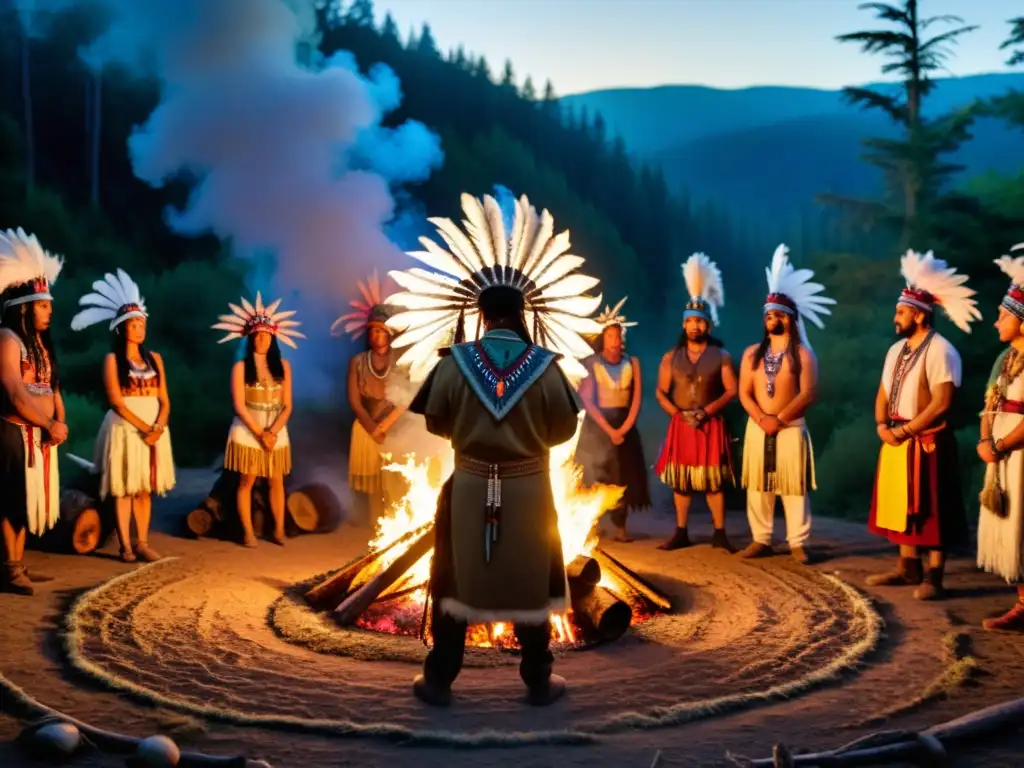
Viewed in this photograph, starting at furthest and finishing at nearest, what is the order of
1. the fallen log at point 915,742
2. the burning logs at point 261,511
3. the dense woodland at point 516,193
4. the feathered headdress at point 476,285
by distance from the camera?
the dense woodland at point 516,193
the burning logs at point 261,511
the feathered headdress at point 476,285
the fallen log at point 915,742

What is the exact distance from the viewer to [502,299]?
426cm

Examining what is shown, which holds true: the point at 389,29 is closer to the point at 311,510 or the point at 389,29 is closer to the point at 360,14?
the point at 360,14

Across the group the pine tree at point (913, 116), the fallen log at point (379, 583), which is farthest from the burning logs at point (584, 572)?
the pine tree at point (913, 116)

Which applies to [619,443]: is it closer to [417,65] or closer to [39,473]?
[39,473]

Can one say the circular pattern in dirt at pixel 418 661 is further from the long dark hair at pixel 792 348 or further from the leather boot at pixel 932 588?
the long dark hair at pixel 792 348

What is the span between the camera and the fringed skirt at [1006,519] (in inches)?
209

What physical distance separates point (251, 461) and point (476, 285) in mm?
3949

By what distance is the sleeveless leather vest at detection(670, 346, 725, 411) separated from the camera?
7.78 meters

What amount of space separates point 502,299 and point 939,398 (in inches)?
133

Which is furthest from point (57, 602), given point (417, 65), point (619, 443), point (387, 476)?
point (417, 65)

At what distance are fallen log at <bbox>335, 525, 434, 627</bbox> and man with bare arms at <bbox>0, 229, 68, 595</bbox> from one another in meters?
2.23

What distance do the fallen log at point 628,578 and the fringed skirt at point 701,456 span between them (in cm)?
180

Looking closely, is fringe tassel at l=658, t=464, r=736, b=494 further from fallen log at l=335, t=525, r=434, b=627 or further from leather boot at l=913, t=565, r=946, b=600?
fallen log at l=335, t=525, r=434, b=627

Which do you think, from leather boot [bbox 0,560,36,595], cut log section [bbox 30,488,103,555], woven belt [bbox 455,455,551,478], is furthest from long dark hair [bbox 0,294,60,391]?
woven belt [bbox 455,455,551,478]
